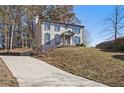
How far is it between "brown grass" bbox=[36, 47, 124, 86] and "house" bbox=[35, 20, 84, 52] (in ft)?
11.5

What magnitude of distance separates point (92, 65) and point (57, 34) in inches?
363

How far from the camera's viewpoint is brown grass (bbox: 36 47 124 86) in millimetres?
9391

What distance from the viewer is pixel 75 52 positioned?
16.2 m

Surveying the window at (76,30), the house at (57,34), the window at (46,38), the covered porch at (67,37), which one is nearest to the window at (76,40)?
the house at (57,34)

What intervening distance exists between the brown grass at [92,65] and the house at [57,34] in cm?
349

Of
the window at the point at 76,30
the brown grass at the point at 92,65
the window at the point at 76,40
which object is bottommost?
the brown grass at the point at 92,65

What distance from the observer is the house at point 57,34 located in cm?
2035

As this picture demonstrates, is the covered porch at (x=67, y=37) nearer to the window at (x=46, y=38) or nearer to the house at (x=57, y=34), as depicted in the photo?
the house at (x=57, y=34)

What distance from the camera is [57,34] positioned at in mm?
21141

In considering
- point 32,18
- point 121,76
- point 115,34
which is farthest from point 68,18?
point 121,76

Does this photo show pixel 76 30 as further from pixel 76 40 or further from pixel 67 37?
pixel 67 37

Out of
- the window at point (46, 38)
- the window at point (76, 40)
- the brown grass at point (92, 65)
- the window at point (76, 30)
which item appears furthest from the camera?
the window at point (76, 40)
